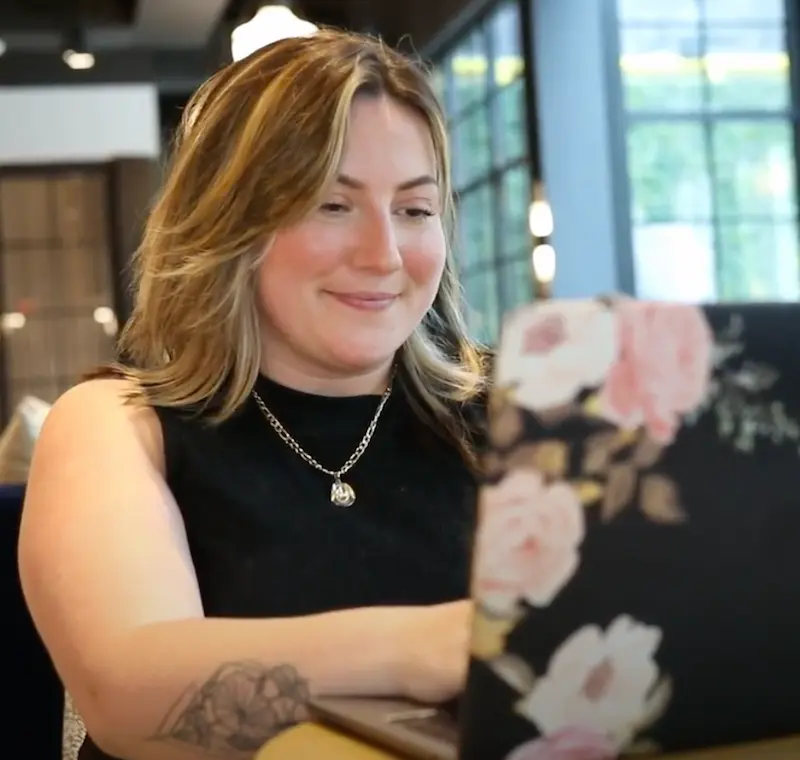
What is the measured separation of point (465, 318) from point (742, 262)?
420cm

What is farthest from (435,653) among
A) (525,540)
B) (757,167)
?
(757,167)

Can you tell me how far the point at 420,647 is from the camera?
0.80 metres

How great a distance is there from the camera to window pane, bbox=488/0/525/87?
5.72 m

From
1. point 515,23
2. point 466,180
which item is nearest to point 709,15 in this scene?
point 515,23

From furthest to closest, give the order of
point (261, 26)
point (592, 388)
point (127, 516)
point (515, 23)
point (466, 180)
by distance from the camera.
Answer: point (466, 180) < point (515, 23) < point (261, 26) < point (127, 516) < point (592, 388)

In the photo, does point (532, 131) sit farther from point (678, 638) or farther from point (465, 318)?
point (678, 638)

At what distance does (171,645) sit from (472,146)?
5.75 meters

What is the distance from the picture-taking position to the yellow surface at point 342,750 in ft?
2.12

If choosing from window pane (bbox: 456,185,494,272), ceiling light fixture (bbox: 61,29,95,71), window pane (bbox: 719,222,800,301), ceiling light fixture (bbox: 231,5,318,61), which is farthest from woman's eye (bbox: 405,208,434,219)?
ceiling light fixture (bbox: 61,29,95,71)

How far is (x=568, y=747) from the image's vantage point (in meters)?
0.62

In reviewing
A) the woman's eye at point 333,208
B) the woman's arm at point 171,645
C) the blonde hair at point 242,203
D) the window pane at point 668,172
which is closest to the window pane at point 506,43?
the window pane at point 668,172

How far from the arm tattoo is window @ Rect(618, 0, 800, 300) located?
4.76m

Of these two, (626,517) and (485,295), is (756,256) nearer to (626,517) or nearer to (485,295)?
(485,295)

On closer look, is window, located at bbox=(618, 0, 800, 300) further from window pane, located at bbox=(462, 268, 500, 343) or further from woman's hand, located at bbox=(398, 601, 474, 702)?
woman's hand, located at bbox=(398, 601, 474, 702)
